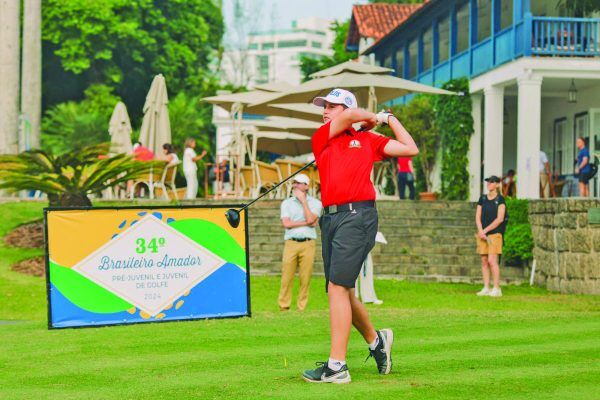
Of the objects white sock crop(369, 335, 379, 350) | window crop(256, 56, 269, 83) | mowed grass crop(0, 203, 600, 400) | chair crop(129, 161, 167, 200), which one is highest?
window crop(256, 56, 269, 83)

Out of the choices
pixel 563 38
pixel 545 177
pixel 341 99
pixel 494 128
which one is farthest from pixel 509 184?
pixel 341 99

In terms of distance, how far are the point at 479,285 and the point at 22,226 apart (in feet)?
30.4

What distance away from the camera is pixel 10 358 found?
9.18 meters

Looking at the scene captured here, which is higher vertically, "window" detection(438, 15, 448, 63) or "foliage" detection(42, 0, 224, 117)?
"foliage" detection(42, 0, 224, 117)

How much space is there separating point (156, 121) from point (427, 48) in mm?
14916

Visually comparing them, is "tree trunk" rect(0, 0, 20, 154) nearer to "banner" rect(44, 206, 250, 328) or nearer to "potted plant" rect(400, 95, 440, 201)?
"potted plant" rect(400, 95, 440, 201)

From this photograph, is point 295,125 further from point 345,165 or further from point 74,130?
point 345,165

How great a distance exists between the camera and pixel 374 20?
2044 inches

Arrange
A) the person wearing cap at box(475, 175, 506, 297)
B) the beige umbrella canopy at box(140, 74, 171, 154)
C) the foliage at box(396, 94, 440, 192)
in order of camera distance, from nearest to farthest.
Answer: the person wearing cap at box(475, 175, 506, 297) → the beige umbrella canopy at box(140, 74, 171, 154) → the foliage at box(396, 94, 440, 192)

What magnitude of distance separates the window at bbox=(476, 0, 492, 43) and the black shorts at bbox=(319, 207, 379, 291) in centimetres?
2659

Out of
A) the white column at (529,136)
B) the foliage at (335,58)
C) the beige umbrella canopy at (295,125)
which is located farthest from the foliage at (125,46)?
the white column at (529,136)

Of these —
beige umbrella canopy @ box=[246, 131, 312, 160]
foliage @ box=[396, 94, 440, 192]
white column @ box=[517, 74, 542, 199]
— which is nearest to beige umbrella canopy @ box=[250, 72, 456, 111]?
white column @ box=[517, 74, 542, 199]

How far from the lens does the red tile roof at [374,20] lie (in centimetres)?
5100

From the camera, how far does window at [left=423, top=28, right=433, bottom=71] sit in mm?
40156
